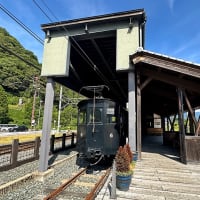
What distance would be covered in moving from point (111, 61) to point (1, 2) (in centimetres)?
765

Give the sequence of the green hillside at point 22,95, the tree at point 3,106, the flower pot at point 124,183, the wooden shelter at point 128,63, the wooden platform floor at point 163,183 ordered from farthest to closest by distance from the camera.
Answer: the green hillside at point 22,95, the tree at point 3,106, the wooden shelter at point 128,63, the flower pot at point 124,183, the wooden platform floor at point 163,183

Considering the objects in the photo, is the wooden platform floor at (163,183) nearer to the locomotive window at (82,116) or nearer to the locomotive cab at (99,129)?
the locomotive cab at (99,129)

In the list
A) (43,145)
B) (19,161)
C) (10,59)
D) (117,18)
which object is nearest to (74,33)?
(117,18)

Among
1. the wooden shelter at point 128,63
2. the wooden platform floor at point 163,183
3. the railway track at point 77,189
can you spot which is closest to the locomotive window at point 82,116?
the wooden shelter at point 128,63

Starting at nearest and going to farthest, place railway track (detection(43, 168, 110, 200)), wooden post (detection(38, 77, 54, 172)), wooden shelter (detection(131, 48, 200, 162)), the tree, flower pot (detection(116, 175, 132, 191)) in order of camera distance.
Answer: flower pot (detection(116, 175, 132, 191)) → railway track (detection(43, 168, 110, 200)) → wooden shelter (detection(131, 48, 200, 162)) → wooden post (detection(38, 77, 54, 172)) → the tree

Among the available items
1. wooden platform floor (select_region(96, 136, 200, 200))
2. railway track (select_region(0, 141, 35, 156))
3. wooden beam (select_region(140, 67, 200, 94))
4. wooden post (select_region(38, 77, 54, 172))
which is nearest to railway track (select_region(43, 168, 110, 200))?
wooden platform floor (select_region(96, 136, 200, 200))

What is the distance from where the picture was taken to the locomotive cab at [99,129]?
23.8 feet

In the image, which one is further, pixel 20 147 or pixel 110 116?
pixel 20 147

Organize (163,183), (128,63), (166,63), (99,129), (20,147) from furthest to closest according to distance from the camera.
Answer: (20,147) → (99,129) → (128,63) → (166,63) → (163,183)

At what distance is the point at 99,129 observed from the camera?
7.46m

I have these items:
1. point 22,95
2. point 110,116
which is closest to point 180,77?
point 110,116

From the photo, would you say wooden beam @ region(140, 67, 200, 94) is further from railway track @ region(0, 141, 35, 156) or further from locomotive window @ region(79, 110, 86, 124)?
railway track @ region(0, 141, 35, 156)

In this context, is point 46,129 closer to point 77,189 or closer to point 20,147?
point 20,147

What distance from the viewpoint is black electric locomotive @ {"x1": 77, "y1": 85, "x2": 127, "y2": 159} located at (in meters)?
7.27
